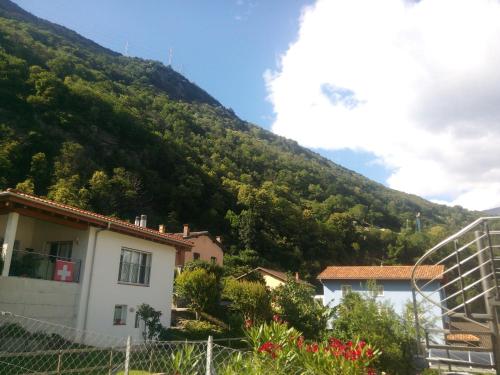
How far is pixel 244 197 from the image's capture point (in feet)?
217

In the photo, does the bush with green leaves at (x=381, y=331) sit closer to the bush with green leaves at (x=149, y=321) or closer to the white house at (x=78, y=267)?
the bush with green leaves at (x=149, y=321)

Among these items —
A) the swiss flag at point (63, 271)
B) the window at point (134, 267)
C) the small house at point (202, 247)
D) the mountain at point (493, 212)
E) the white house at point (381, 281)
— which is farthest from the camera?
the small house at point (202, 247)

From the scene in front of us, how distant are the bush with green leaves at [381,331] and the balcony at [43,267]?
12293 millimetres

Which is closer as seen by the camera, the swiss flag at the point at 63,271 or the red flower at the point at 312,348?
the red flower at the point at 312,348

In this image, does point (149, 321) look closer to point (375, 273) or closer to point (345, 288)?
point (345, 288)

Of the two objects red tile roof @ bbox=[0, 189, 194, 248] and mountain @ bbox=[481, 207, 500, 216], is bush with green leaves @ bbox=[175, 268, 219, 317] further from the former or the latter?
mountain @ bbox=[481, 207, 500, 216]

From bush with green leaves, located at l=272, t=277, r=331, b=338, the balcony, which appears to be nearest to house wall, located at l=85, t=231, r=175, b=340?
the balcony

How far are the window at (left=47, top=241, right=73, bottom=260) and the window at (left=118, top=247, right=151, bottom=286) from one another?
2.22 meters

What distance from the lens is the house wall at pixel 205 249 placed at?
42631 mm

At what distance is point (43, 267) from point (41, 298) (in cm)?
132

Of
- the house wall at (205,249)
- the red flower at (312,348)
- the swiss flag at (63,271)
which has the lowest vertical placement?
the red flower at (312,348)

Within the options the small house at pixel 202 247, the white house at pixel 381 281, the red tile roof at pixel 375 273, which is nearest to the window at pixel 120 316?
the white house at pixel 381 281

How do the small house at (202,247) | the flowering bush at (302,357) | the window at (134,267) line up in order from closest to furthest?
the flowering bush at (302,357), the window at (134,267), the small house at (202,247)

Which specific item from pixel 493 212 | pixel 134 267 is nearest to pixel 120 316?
pixel 134 267
